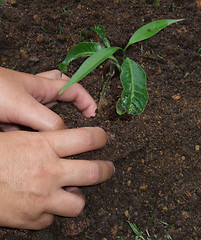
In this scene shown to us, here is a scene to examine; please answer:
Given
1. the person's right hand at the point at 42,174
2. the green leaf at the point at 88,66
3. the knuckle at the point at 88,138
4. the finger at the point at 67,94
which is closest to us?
the green leaf at the point at 88,66

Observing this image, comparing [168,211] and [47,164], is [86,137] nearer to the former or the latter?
[47,164]

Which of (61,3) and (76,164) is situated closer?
(76,164)

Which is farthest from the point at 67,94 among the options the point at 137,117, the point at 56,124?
the point at 137,117

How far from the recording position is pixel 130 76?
44.1 inches

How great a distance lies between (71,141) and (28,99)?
0.81 ft

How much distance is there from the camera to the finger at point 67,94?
1.38 metres

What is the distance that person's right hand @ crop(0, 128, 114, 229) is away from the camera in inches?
43.8

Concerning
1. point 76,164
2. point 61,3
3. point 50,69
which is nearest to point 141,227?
point 76,164

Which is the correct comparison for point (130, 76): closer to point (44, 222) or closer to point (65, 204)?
point (65, 204)

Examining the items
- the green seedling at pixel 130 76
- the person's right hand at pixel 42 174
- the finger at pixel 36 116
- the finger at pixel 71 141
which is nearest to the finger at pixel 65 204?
the person's right hand at pixel 42 174

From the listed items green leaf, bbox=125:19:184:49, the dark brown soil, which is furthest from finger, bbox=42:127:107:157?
green leaf, bbox=125:19:184:49

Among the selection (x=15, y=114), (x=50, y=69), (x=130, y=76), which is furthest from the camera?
(x=50, y=69)

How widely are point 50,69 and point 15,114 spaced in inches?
18.7

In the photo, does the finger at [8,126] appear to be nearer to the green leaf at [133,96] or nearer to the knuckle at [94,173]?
the knuckle at [94,173]
